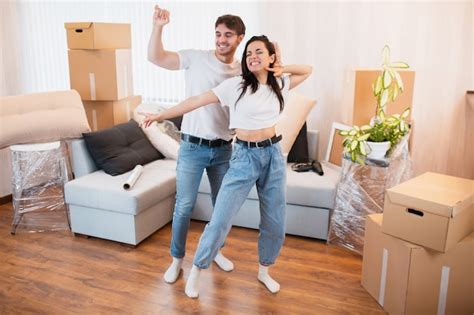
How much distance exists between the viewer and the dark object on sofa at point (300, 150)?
3.34 meters

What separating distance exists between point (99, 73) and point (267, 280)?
2070 mm

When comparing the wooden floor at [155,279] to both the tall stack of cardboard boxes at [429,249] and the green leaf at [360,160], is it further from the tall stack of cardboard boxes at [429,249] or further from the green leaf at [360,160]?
the green leaf at [360,160]

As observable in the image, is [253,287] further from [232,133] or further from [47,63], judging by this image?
[47,63]

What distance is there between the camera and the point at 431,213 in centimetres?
200

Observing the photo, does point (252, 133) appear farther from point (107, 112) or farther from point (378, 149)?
point (107, 112)

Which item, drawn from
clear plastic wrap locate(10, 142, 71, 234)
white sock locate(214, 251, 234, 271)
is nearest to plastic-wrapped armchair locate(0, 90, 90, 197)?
clear plastic wrap locate(10, 142, 71, 234)

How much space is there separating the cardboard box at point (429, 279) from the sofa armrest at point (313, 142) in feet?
4.33

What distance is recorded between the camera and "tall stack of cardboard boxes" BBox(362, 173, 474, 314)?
78.7 inches

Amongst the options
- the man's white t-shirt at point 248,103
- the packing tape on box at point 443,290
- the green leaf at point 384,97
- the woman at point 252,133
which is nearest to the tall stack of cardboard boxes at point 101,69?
the woman at point 252,133

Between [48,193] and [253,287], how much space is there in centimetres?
181

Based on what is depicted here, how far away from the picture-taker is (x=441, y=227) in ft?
6.49

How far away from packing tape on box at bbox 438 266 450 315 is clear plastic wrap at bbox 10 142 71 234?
2418 mm

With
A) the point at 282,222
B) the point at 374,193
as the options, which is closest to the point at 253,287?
the point at 282,222

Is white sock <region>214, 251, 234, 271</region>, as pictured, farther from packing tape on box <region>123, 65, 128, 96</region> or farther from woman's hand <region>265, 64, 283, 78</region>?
packing tape on box <region>123, 65, 128, 96</region>
